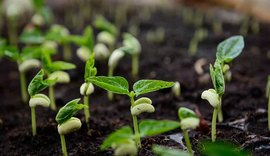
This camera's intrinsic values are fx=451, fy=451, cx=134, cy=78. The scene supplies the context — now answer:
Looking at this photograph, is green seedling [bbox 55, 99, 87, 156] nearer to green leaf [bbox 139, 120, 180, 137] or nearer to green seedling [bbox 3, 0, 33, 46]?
green leaf [bbox 139, 120, 180, 137]

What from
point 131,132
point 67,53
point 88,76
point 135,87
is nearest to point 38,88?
point 88,76

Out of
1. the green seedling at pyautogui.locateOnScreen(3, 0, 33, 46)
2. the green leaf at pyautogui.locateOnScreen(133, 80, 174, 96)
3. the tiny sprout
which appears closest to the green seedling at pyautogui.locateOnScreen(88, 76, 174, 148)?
the green leaf at pyautogui.locateOnScreen(133, 80, 174, 96)

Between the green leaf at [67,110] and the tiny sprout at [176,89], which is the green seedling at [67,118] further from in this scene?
the tiny sprout at [176,89]

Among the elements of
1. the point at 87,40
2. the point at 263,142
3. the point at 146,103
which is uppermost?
the point at 87,40

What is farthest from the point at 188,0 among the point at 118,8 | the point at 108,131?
the point at 108,131

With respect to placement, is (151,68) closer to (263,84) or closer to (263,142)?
(263,84)

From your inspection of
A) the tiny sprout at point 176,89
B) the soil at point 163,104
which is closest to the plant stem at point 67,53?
the soil at point 163,104

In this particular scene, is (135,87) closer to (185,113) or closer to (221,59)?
(185,113)
